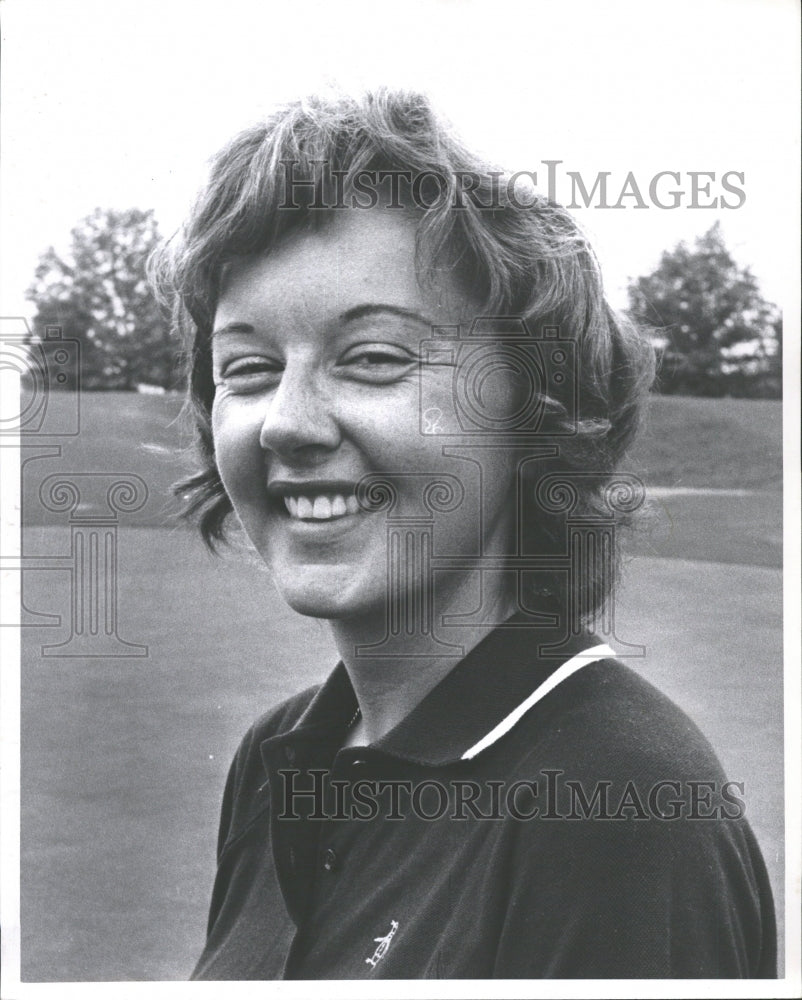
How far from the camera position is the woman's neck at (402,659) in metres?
2.92

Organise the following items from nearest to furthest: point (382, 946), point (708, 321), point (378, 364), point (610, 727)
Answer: point (610, 727)
point (382, 946)
point (378, 364)
point (708, 321)

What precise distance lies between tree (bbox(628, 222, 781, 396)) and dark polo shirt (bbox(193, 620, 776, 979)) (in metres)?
0.74

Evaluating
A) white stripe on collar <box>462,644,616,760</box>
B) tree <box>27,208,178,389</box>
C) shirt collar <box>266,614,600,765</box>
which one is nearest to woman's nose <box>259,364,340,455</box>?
tree <box>27,208,178,389</box>

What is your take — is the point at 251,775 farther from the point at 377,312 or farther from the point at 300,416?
the point at 377,312

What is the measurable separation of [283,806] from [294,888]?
10.0 inches

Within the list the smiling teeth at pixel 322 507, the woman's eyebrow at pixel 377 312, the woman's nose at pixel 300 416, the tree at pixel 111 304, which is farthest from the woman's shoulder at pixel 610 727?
the tree at pixel 111 304

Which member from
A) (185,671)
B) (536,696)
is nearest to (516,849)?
(536,696)

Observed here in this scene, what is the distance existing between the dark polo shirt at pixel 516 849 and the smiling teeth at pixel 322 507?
0.45 meters

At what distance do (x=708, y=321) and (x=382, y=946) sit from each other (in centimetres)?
170

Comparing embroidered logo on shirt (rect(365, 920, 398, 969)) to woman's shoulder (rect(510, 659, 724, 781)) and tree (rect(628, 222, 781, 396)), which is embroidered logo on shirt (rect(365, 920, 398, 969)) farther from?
tree (rect(628, 222, 781, 396))

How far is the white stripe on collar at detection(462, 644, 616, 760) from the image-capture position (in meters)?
2.70

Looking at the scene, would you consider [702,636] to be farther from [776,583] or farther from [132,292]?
[132,292]

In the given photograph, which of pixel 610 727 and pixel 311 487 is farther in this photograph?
pixel 311 487

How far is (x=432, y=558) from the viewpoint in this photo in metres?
2.96
